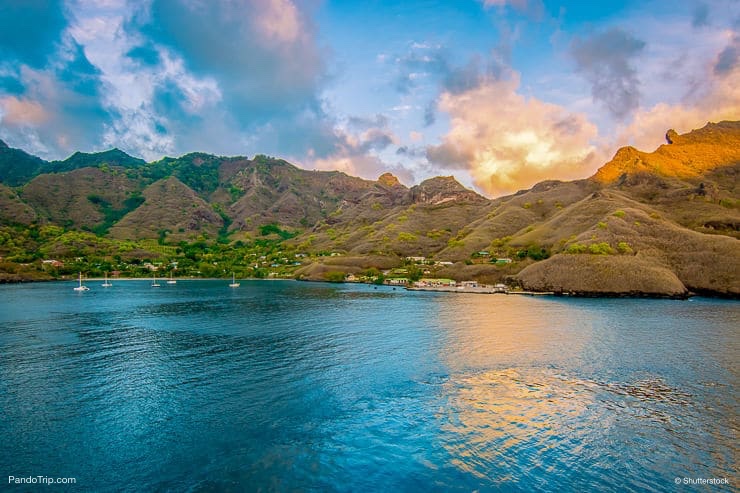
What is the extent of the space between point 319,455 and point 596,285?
101131mm

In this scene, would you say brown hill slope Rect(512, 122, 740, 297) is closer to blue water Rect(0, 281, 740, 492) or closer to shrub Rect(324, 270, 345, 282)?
blue water Rect(0, 281, 740, 492)

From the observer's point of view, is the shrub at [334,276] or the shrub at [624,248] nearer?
the shrub at [624,248]

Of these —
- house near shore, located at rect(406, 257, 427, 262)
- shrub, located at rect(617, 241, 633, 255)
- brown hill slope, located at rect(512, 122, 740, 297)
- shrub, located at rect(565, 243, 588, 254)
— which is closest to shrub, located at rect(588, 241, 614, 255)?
brown hill slope, located at rect(512, 122, 740, 297)

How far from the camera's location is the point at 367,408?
26797 millimetres

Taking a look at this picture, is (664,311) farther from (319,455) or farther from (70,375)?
(70,375)

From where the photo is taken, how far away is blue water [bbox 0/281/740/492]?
61.9ft

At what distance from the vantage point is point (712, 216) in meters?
138

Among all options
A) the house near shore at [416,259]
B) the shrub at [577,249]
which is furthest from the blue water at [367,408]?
the house near shore at [416,259]

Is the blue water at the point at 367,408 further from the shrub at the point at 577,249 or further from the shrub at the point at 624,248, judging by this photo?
the shrub at the point at 624,248

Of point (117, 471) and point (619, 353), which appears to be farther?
point (619, 353)

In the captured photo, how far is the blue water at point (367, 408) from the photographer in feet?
61.9

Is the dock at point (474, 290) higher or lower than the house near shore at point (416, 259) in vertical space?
lower

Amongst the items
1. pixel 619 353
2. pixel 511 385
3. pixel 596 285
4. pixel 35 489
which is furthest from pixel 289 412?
pixel 596 285

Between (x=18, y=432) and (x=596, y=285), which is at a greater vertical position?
(x=596, y=285)
